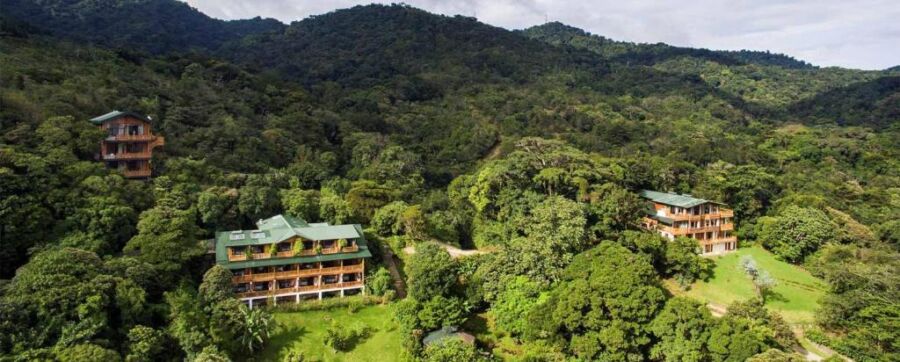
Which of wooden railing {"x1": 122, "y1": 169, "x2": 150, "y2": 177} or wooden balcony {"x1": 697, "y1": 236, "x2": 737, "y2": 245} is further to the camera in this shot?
wooden balcony {"x1": 697, "y1": 236, "x2": 737, "y2": 245}

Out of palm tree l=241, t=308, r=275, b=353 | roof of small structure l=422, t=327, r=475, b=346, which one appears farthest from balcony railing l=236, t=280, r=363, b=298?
roof of small structure l=422, t=327, r=475, b=346

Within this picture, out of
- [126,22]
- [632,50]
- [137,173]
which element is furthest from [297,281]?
[632,50]

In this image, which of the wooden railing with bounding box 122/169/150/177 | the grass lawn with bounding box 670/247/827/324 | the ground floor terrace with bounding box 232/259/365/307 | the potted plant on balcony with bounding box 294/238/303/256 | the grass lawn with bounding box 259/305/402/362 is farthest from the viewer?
the wooden railing with bounding box 122/169/150/177

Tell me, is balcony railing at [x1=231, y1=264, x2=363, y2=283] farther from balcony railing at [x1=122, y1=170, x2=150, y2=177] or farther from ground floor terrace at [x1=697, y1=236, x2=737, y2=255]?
ground floor terrace at [x1=697, y1=236, x2=737, y2=255]

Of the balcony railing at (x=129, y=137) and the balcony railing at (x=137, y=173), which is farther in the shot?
the balcony railing at (x=137, y=173)

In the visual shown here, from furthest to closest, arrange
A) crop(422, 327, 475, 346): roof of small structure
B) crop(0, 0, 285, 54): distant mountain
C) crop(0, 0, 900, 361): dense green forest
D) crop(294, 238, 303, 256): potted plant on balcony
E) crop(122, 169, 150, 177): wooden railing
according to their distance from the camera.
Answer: crop(0, 0, 285, 54): distant mountain < crop(122, 169, 150, 177): wooden railing < crop(294, 238, 303, 256): potted plant on balcony < crop(422, 327, 475, 346): roof of small structure < crop(0, 0, 900, 361): dense green forest

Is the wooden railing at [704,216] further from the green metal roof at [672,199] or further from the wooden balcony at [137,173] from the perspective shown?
the wooden balcony at [137,173]

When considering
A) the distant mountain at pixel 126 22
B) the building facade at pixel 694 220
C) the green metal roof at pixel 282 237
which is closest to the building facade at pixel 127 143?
the green metal roof at pixel 282 237
